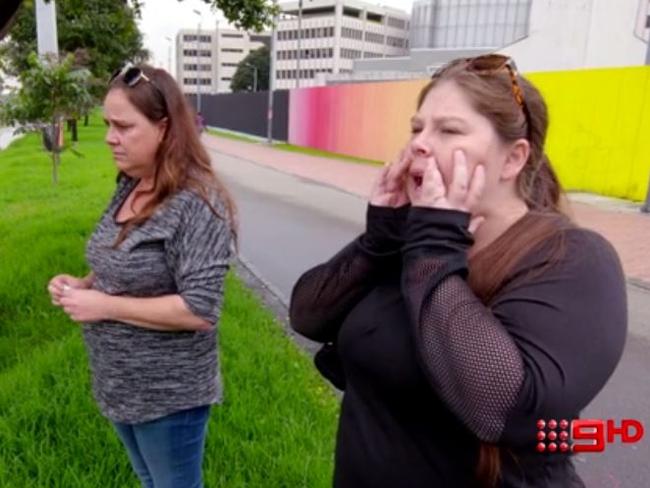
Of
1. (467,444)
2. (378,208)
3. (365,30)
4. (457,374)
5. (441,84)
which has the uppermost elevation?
(365,30)

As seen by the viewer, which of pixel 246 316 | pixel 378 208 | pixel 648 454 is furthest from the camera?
pixel 246 316

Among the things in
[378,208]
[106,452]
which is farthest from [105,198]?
[378,208]

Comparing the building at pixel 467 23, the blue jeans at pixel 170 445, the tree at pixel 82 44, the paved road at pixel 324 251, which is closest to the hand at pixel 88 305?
the blue jeans at pixel 170 445

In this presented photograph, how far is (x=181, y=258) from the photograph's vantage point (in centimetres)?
171

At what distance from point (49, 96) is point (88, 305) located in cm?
1096

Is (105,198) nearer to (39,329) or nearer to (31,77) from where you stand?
(31,77)

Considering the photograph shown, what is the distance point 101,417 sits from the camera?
2887 mm

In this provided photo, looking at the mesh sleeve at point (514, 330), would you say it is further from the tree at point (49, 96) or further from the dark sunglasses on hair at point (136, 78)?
the tree at point (49, 96)

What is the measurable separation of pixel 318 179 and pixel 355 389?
554 inches

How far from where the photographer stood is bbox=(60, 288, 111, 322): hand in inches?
68.4

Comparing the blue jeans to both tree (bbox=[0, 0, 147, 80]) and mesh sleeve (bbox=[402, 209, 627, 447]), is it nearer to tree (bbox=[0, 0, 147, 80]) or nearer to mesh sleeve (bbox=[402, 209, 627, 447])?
mesh sleeve (bbox=[402, 209, 627, 447])

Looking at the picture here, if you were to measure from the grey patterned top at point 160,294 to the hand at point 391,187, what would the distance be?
22.8 inches

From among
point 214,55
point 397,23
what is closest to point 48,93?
point 397,23

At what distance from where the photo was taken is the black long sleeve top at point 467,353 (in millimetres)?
1060
